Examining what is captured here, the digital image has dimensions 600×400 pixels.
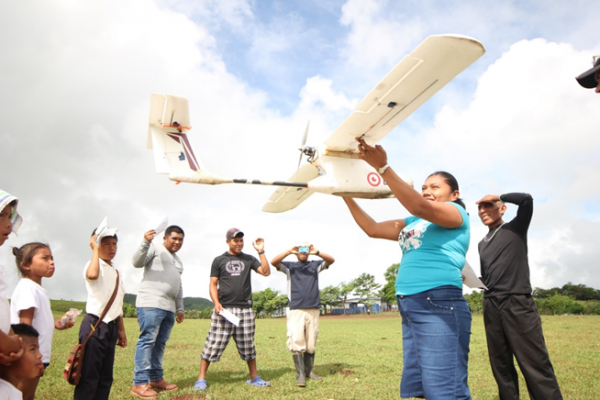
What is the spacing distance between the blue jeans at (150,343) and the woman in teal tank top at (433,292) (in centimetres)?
357

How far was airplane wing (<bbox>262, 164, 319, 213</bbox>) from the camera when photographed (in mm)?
6230

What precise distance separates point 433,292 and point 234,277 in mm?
3869

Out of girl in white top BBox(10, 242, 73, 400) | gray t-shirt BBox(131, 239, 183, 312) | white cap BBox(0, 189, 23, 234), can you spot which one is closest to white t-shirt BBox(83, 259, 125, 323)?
girl in white top BBox(10, 242, 73, 400)

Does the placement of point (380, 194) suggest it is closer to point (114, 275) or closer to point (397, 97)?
point (397, 97)

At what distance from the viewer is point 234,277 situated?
19.1 feet

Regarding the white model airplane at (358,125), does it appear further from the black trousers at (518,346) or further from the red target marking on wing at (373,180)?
the black trousers at (518,346)

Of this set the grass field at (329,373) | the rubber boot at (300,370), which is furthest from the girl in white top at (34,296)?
the rubber boot at (300,370)

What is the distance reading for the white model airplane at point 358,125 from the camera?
14.1ft

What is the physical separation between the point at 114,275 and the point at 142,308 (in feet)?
3.63

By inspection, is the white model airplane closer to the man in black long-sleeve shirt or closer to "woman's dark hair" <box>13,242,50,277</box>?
the man in black long-sleeve shirt

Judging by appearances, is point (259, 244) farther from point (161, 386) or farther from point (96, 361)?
point (96, 361)

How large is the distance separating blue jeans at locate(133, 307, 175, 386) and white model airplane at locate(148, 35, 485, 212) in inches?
71.7

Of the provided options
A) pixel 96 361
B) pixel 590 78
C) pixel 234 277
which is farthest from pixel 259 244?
pixel 590 78

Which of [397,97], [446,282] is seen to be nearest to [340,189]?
[397,97]
